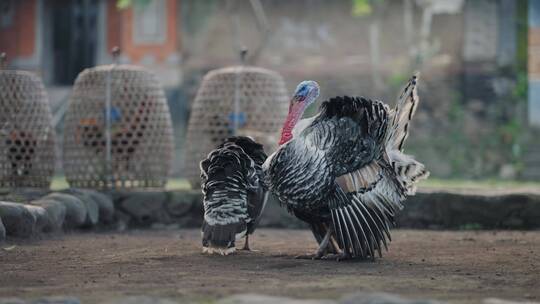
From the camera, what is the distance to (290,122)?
7848 mm

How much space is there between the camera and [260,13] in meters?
21.8

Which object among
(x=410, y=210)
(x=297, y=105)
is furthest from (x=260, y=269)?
Result: (x=410, y=210)

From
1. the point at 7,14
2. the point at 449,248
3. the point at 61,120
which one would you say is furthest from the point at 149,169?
the point at 7,14

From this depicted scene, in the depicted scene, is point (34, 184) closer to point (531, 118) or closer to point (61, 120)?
point (61, 120)

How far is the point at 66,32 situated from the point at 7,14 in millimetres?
1436

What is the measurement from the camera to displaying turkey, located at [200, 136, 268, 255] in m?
8.02

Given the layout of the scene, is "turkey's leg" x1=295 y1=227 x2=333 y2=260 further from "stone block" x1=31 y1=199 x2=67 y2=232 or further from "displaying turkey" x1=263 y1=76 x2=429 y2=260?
"stone block" x1=31 y1=199 x2=67 y2=232

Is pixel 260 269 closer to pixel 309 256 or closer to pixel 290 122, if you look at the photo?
pixel 309 256

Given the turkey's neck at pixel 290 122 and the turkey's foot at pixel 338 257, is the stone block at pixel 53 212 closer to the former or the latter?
the turkey's neck at pixel 290 122

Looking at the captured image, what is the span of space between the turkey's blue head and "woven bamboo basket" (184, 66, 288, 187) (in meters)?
3.28

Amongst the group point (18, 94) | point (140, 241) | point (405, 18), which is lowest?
point (140, 241)

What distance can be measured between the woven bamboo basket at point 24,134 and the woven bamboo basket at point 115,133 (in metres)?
0.30

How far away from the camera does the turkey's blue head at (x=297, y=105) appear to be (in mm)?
7781

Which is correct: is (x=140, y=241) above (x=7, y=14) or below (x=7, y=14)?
below
